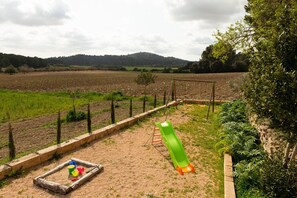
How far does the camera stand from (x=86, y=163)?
687 centimetres

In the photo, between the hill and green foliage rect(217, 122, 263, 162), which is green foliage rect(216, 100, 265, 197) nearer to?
green foliage rect(217, 122, 263, 162)

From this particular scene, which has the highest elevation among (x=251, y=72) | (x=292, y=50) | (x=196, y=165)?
(x=292, y=50)

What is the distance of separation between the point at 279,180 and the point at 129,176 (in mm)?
3727

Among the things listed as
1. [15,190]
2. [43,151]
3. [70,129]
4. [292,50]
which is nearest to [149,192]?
[15,190]

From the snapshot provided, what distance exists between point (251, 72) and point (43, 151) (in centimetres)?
653

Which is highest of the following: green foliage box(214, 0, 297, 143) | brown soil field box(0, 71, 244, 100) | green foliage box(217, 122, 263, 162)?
green foliage box(214, 0, 297, 143)

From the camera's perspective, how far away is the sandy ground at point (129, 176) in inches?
219

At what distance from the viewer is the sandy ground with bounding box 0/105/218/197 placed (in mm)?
5566

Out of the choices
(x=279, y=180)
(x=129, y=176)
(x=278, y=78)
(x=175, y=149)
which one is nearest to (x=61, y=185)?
(x=129, y=176)

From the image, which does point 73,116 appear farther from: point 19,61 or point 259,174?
point 19,61

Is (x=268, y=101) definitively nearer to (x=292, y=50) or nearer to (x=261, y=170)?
(x=292, y=50)

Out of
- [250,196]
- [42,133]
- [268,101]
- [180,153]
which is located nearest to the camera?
[268,101]

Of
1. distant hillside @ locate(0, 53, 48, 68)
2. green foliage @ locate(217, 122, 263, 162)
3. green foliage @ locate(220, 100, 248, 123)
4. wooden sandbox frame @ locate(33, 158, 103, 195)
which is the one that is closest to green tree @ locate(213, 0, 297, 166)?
green foliage @ locate(217, 122, 263, 162)

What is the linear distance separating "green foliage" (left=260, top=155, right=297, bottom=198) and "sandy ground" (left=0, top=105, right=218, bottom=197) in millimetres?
1311
